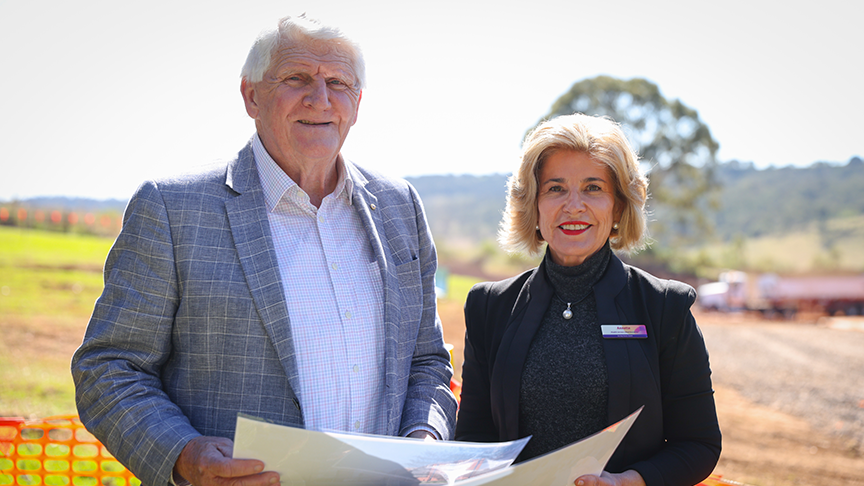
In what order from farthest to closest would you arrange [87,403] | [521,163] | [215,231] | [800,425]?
[800,425] → [521,163] → [215,231] → [87,403]

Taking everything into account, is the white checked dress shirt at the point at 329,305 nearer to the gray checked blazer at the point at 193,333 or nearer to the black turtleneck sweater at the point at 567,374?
the gray checked blazer at the point at 193,333

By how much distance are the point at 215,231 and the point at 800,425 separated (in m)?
9.39

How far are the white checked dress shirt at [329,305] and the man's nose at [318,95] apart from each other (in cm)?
27

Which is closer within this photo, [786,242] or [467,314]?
[467,314]

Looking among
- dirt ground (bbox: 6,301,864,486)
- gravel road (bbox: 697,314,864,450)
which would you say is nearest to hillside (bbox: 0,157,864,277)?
gravel road (bbox: 697,314,864,450)

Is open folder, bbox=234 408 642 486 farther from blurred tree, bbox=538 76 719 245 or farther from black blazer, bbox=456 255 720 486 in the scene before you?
blurred tree, bbox=538 76 719 245

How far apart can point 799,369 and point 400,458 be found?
555 inches

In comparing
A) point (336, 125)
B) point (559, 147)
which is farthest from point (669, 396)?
point (336, 125)

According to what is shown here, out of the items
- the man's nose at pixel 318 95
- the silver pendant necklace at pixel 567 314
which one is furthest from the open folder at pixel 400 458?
the man's nose at pixel 318 95

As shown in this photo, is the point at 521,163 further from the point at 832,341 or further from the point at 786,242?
the point at 786,242

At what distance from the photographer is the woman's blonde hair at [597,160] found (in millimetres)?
2219

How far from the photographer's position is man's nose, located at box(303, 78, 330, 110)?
2059 mm

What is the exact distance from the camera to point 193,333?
189 centimetres

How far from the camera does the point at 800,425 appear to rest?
8.52m
